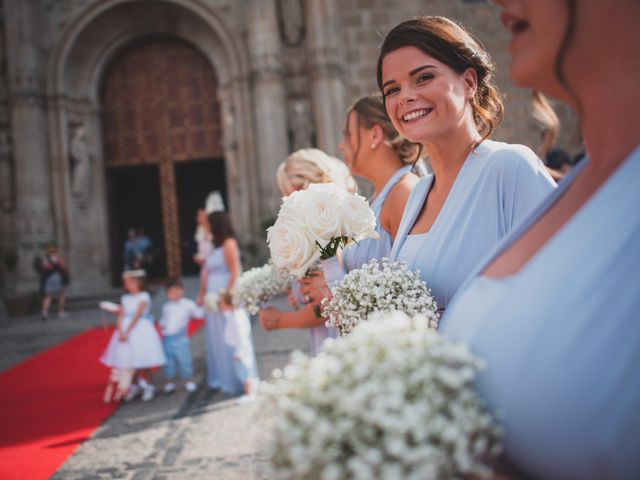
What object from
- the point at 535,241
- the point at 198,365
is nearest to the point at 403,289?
the point at 535,241

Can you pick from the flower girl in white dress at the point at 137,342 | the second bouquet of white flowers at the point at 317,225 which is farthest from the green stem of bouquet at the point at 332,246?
the flower girl in white dress at the point at 137,342

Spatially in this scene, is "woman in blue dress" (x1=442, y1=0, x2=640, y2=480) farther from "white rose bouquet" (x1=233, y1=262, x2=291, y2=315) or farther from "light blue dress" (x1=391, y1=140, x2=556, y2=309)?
"white rose bouquet" (x1=233, y1=262, x2=291, y2=315)

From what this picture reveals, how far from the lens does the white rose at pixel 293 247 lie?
6.72ft

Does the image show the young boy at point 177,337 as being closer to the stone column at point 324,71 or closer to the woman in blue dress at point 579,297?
the woman in blue dress at point 579,297

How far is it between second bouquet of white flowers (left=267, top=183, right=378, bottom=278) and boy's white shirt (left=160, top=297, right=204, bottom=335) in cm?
439

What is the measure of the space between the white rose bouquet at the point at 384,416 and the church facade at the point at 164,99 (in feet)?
40.6

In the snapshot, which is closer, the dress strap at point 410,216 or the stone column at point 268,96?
the dress strap at point 410,216

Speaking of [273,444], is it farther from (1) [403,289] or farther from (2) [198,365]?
(2) [198,365]

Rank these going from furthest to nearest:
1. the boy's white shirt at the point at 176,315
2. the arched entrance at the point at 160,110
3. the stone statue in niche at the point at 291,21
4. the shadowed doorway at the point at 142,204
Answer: the shadowed doorway at the point at 142,204 → the arched entrance at the point at 160,110 → the stone statue in niche at the point at 291,21 → the boy's white shirt at the point at 176,315

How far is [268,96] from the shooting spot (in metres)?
13.6

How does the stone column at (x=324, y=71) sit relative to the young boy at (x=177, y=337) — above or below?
above

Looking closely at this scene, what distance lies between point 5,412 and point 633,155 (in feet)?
20.0

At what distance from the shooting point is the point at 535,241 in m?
1.07

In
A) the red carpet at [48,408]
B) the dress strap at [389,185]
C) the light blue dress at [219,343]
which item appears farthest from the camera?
the light blue dress at [219,343]
